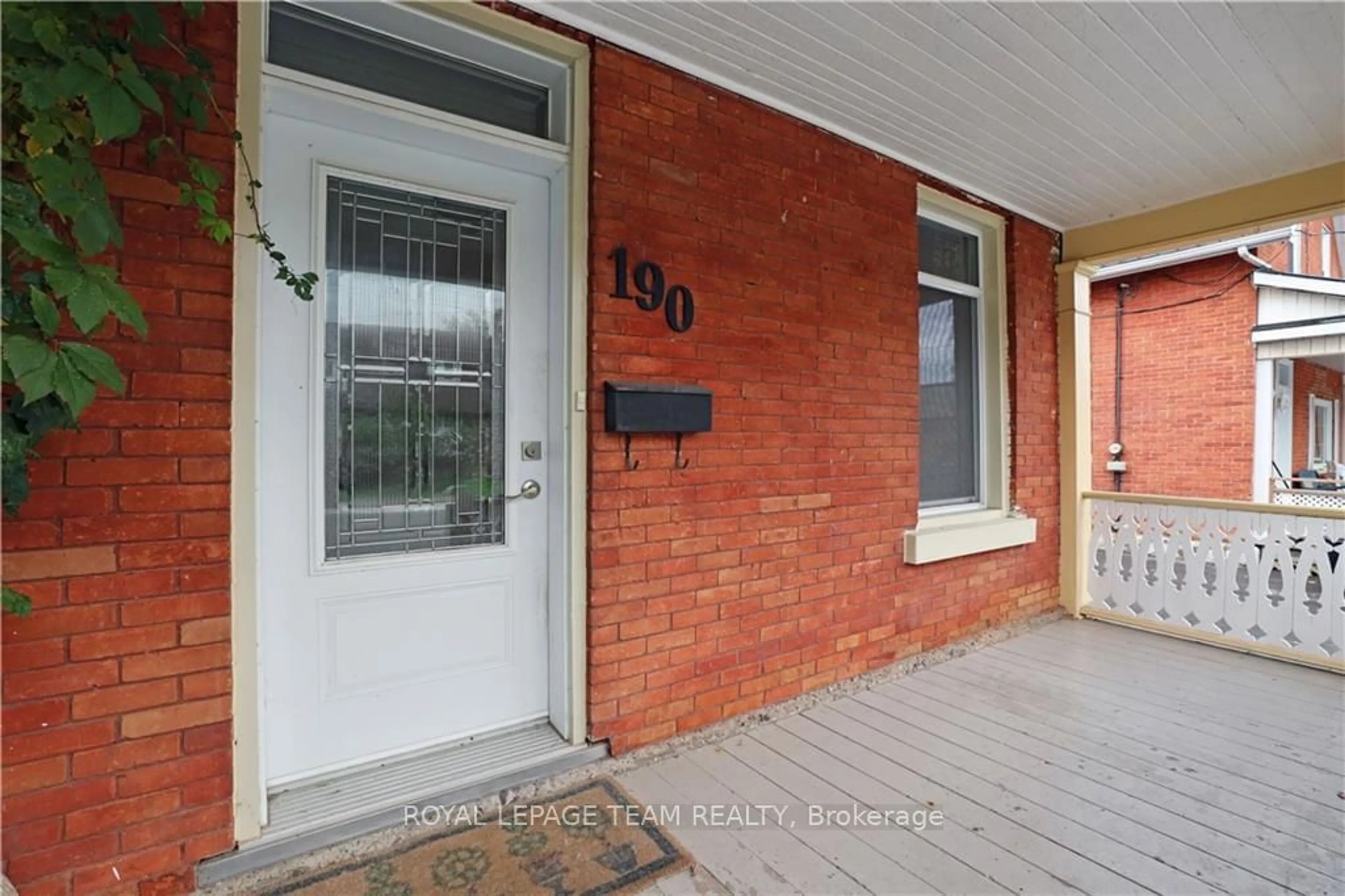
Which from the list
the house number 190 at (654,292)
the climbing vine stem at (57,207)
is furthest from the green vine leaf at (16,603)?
the house number 190 at (654,292)

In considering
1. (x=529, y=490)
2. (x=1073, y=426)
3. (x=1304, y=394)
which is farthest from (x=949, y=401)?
(x=1304, y=394)

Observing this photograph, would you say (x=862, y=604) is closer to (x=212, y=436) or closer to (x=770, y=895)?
(x=770, y=895)

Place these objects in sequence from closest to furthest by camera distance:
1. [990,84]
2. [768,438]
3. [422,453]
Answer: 1. [422,453]
2. [990,84]
3. [768,438]

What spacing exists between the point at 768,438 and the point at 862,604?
1057mm

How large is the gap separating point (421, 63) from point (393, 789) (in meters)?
2.36

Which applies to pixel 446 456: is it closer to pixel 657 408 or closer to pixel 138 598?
pixel 657 408

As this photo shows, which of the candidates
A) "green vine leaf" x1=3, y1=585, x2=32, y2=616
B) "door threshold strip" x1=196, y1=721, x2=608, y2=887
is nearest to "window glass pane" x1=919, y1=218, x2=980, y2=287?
"door threshold strip" x1=196, y1=721, x2=608, y2=887

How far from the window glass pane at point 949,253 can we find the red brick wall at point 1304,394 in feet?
24.9

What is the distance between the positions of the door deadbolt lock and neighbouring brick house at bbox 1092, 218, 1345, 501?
7004 millimetres

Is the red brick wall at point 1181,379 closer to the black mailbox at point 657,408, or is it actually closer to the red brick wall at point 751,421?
the red brick wall at point 751,421

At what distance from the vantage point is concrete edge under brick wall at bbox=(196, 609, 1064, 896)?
167 centimetres

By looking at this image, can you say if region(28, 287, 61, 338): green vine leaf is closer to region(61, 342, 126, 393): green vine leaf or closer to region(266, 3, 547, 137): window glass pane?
region(61, 342, 126, 393): green vine leaf

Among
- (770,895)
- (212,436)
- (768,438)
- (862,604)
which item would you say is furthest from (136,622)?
(862,604)

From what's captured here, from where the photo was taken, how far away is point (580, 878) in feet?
5.57
